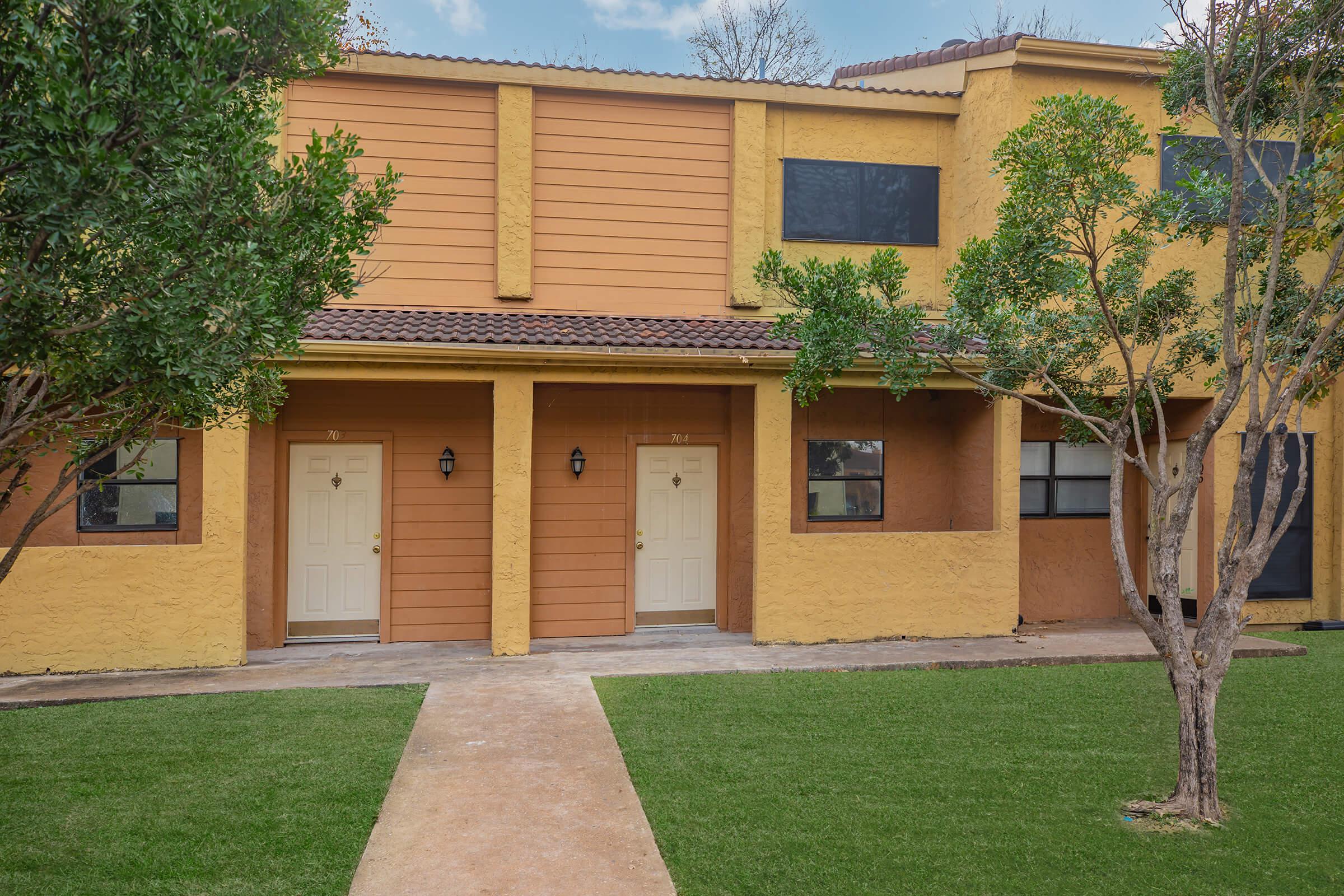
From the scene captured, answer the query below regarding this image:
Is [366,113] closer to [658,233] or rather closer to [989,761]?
[658,233]

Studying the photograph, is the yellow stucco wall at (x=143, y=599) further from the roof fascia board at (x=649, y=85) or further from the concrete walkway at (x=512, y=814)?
the roof fascia board at (x=649, y=85)

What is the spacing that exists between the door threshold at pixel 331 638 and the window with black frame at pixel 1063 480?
8193 millimetres

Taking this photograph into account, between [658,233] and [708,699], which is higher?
[658,233]

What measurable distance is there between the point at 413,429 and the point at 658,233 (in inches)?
147

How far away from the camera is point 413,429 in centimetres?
1088

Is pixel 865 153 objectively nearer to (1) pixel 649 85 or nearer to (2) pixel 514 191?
(1) pixel 649 85

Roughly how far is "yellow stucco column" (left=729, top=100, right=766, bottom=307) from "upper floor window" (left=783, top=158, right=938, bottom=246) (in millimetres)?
430

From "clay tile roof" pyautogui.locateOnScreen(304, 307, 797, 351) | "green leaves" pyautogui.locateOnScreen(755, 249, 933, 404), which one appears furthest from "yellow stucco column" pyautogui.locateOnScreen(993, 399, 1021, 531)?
"green leaves" pyautogui.locateOnScreen(755, 249, 933, 404)

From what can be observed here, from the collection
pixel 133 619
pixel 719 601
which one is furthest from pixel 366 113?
pixel 719 601

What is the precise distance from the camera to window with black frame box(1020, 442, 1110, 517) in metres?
12.0

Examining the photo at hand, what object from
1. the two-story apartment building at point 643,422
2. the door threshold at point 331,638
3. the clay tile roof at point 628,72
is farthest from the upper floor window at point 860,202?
the door threshold at point 331,638

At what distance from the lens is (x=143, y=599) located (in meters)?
9.07

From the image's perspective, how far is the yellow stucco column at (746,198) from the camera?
11.4 meters

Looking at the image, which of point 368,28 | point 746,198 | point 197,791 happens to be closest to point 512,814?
point 197,791
